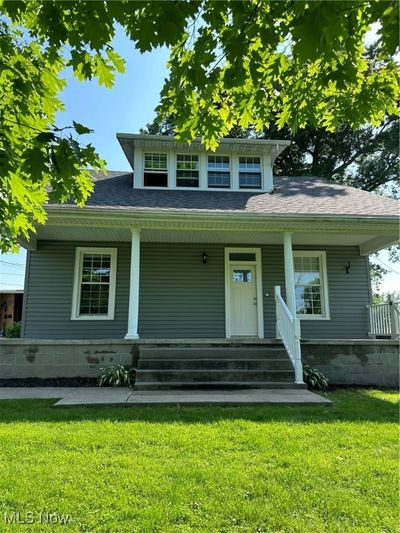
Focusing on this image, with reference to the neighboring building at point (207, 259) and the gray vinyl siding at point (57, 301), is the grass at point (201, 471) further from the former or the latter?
the gray vinyl siding at point (57, 301)

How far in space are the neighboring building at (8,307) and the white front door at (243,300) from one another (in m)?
14.3

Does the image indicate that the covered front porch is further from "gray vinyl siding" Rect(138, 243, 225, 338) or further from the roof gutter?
the roof gutter

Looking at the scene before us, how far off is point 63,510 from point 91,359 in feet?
16.3

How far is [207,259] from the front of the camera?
9633mm

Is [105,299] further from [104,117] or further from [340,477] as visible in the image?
[340,477]

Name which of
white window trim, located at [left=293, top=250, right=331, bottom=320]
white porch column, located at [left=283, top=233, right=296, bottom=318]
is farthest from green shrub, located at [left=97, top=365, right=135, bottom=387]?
white window trim, located at [left=293, top=250, right=331, bottom=320]

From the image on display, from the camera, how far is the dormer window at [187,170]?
10188 millimetres

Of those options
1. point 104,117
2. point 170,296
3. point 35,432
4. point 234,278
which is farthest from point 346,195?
point 35,432

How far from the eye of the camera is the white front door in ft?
31.2

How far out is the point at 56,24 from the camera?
2.08 metres

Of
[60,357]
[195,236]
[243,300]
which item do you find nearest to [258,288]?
[243,300]

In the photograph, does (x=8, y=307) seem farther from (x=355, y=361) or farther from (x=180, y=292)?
(x=355, y=361)

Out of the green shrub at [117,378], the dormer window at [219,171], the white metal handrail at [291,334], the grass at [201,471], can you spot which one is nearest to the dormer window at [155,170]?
the dormer window at [219,171]

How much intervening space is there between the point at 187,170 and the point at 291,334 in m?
5.50
